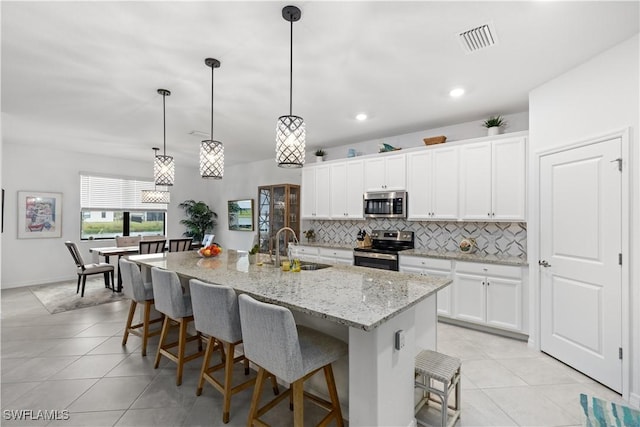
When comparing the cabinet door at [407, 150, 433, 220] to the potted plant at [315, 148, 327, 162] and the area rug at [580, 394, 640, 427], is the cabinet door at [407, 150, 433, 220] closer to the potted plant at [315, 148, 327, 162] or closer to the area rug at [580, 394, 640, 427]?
the potted plant at [315, 148, 327, 162]

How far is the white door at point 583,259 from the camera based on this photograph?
2.38m

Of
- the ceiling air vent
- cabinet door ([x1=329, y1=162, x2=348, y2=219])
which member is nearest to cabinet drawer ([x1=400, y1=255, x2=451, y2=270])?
cabinet door ([x1=329, y1=162, x2=348, y2=219])

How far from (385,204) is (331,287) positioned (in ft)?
9.11

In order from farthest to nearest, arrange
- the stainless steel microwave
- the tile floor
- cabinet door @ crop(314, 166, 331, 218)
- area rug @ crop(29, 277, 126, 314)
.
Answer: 1. cabinet door @ crop(314, 166, 331, 218)
2. area rug @ crop(29, 277, 126, 314)
3. the stainless steel microwave
4. the tile floor

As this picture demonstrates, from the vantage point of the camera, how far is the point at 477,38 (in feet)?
7.36

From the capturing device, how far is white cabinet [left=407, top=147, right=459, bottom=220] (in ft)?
13.0

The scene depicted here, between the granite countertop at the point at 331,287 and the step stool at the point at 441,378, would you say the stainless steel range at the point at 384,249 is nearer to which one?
the granite countertop at the point at 331,287

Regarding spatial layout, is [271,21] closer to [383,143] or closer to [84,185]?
[383,143]

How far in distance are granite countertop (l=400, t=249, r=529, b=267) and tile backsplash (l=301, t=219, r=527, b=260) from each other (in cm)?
19

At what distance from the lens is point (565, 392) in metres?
2.34

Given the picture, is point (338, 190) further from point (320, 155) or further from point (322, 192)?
point (320, 155)

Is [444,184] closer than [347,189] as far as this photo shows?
Yes

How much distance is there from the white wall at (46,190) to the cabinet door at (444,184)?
6773 mm

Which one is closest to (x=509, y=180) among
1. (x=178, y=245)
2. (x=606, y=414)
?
(x=606, y=414)
